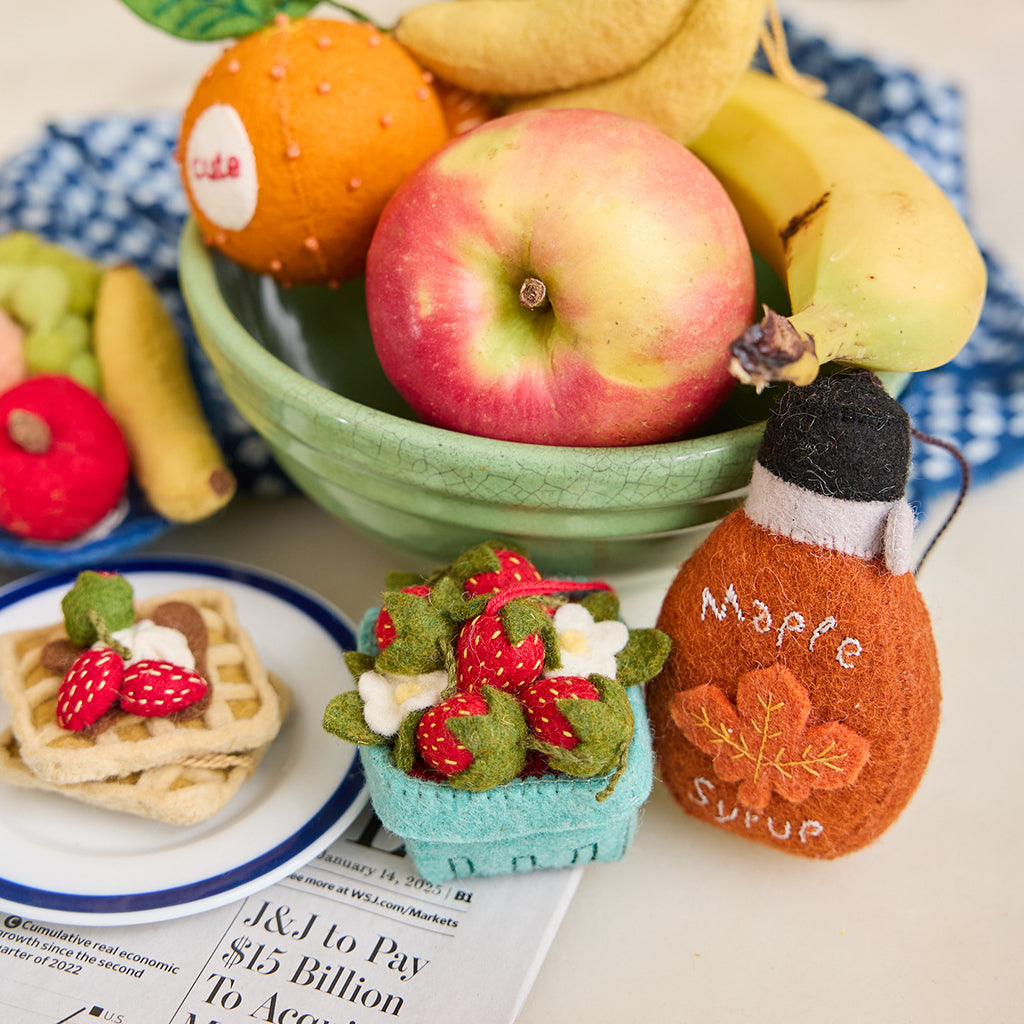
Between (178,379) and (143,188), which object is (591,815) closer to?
(178,379)

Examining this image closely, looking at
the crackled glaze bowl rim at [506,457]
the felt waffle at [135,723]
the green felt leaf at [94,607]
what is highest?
the crackled glaze bowl rim at [506,457]

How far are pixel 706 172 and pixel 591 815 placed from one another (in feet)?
1.03

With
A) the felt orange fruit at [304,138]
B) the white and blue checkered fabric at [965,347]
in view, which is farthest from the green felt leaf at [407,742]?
the white and blue checkered fabric at [965,347]

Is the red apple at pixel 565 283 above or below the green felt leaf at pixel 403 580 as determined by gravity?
above

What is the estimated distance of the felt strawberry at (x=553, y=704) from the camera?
→ 0.38 m

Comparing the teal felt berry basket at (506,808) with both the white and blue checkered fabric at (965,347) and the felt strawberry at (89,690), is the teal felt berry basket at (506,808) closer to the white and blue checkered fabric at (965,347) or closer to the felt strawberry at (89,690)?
the felt strawberry at (89,690)

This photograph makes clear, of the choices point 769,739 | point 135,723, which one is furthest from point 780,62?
point 135,723

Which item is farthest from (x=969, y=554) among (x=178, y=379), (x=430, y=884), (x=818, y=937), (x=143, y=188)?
(x=143, y=188)

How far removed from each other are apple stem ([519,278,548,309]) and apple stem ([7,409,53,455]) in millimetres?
312

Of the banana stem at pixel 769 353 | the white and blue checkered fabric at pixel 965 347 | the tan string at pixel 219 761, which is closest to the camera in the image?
the banana stem at pixel 769 353

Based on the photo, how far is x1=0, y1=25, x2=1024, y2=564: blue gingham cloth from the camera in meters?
0.72

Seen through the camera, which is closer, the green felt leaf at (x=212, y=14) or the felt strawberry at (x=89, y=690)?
the felt strawberry at (x=89, y=690)

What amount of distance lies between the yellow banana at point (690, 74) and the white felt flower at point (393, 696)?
35 cm

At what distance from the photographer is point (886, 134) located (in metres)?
0.84
